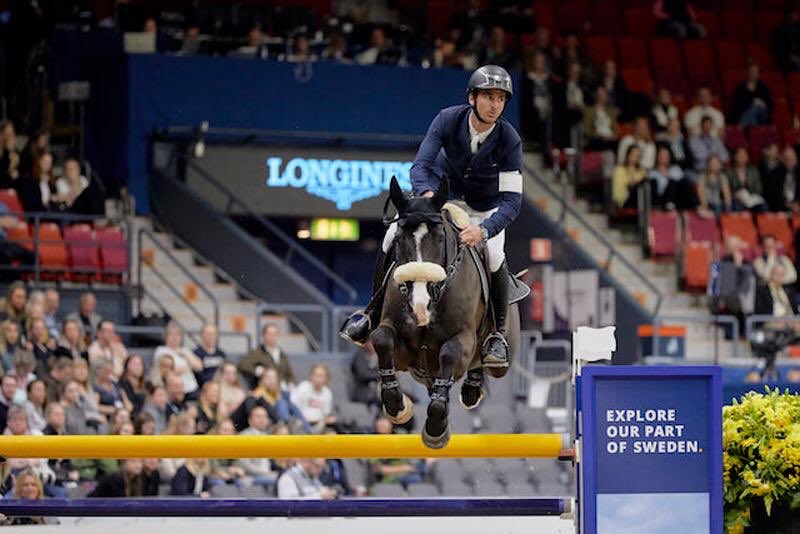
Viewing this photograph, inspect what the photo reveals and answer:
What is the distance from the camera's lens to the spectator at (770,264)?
65.2 feet

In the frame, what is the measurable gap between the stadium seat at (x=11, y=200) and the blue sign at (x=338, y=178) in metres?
3.34

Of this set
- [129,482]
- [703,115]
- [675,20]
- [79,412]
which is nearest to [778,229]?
[703,115]

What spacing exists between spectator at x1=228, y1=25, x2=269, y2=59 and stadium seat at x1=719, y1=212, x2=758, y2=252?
531cm

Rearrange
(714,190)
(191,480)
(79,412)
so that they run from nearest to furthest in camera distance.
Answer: (191,480) → (79,412) → (714,190)

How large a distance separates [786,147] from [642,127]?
2197mm

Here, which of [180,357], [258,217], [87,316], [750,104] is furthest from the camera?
[750,104]

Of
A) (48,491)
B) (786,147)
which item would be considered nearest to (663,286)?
(786,147)

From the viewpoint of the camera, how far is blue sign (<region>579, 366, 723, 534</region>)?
8.77 metres

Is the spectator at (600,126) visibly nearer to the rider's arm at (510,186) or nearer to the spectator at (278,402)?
the spectator at (278,402)

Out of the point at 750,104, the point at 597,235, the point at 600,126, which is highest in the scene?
the point at 750,104

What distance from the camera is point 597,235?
68.0 ft

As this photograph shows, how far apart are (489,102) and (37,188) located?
845 cm

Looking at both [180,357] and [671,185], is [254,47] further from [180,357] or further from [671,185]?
[180,357]

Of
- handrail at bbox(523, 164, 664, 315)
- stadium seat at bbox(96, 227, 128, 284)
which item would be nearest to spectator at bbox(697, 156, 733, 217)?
handrail at bbox(523, 164, 664, 315)
